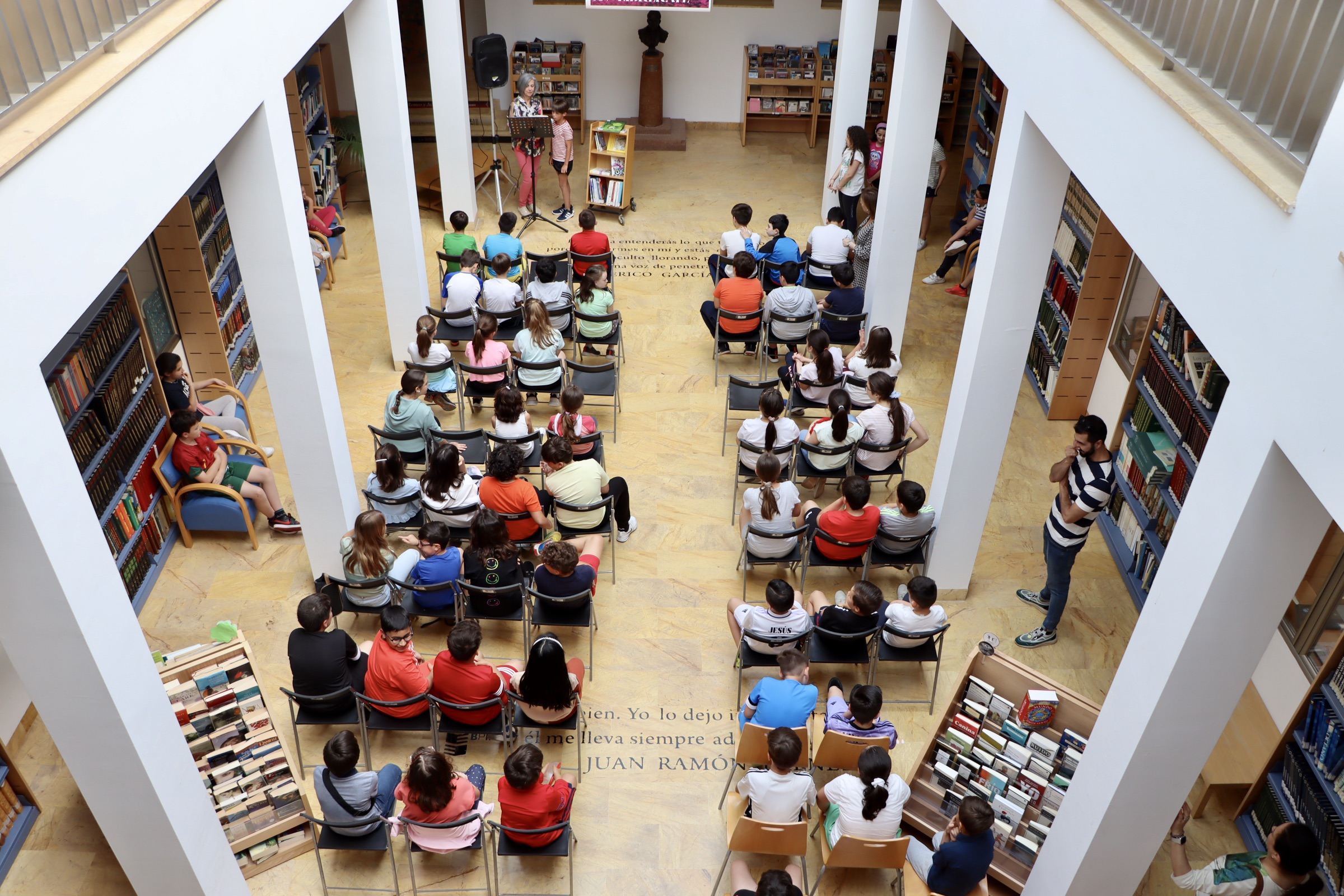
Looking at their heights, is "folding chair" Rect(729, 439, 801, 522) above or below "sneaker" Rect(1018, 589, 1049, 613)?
above

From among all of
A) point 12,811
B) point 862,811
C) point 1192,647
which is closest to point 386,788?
point 12,811

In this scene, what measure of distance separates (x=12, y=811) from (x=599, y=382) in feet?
14.7

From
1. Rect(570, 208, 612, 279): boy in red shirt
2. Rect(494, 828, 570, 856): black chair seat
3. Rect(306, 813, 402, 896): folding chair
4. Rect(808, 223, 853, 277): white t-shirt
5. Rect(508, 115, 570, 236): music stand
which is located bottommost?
Rect(306, 813, 402, 896): folding chair

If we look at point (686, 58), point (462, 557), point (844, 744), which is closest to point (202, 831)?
point (462, 557)

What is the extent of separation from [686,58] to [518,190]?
10.1 ft

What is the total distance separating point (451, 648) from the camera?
16.1ft

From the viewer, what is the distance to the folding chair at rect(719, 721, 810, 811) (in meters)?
4.97

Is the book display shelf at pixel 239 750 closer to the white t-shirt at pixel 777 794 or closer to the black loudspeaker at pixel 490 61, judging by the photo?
the white t-shirt at pixel 777 794

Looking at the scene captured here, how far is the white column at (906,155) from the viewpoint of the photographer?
7367 mm

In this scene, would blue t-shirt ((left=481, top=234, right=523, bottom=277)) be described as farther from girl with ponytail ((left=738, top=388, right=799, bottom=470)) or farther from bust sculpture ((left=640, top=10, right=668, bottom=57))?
bust sculpture ((left=640, top=10, right=668, bottom=57))

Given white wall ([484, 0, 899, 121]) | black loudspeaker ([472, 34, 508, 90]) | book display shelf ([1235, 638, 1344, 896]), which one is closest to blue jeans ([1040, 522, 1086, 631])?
book display shelf ([1235, 638, 1344, 896])

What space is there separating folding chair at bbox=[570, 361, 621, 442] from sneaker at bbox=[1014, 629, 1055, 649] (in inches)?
128

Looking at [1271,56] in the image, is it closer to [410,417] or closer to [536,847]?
[536,847]

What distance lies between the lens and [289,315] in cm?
554
